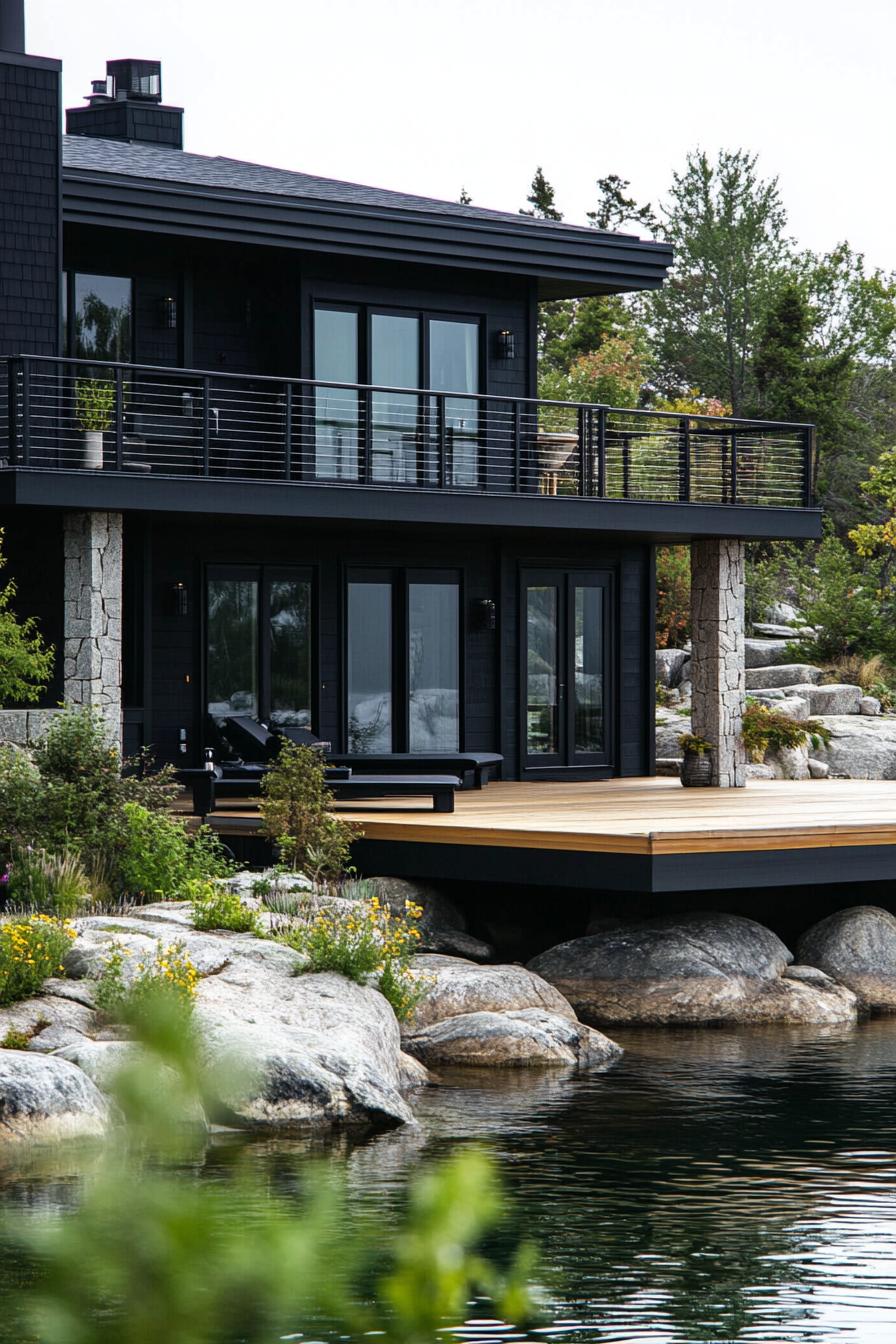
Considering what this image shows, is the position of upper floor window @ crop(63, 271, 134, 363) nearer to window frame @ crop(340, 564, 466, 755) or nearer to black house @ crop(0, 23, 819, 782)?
black house @ crop(0, 23, 819, 782)

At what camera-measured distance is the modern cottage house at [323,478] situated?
1638 centimetres

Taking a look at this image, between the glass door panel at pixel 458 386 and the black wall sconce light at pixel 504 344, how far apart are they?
25cm

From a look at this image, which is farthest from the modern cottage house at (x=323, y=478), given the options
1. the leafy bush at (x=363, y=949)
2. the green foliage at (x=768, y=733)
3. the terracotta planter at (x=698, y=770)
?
the leafy bush at (x=363, y=949)

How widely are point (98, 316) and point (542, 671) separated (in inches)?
248

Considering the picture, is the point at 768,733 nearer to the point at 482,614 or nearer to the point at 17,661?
the point at 482,614

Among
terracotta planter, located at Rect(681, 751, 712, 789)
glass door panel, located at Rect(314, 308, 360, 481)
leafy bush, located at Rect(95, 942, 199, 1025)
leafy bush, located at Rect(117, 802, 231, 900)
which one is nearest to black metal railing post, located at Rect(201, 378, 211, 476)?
glass door panel, located at Rect(314, 308, 360, 481)

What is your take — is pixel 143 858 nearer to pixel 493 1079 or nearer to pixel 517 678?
pixel 493 1079

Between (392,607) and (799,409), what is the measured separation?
→ 82.9 ft

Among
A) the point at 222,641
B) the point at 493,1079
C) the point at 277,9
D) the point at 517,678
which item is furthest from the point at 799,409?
the point at 493,1079

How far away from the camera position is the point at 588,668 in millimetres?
20750

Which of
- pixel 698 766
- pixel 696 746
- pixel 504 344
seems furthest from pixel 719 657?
pixel 504 344

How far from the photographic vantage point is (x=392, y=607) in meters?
19.4

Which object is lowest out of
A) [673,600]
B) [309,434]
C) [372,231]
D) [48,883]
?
[48,883]

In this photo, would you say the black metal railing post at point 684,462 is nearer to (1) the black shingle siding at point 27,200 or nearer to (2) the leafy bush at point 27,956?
(1) the black shingle siding at point 27,200
